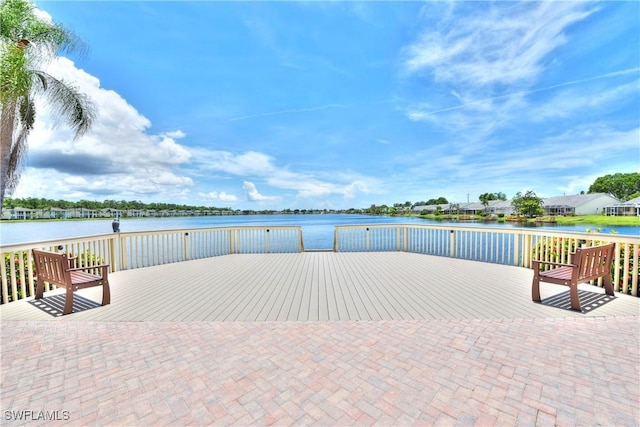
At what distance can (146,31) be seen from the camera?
955 centimetres

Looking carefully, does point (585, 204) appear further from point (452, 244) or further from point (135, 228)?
point (135, 228)

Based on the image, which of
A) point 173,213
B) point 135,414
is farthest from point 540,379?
point 173,213

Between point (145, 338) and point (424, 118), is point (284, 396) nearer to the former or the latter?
point (145, 338)

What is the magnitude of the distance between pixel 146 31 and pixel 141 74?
8.46 feet

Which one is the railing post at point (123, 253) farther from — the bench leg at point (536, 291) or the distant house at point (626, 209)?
the distant house at point (626, 209)

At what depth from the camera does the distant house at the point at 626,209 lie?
39603 mm

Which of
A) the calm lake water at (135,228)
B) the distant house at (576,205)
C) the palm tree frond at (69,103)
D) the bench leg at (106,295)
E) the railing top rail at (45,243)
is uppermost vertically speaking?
the palm tree frond at (69,103)

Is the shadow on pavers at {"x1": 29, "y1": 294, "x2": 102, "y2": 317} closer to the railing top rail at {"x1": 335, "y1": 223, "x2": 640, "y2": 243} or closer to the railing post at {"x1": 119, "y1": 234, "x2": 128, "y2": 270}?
the railing post at {"x1": 119, "y1": 234, "x2": 128, "y2": 270}

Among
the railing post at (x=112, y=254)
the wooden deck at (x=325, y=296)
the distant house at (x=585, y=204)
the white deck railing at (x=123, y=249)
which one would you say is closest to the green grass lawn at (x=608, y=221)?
the distant house at (x=585, y=204)

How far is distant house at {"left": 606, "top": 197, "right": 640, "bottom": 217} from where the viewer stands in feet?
130

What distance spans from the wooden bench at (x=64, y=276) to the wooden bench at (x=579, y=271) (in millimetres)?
6542

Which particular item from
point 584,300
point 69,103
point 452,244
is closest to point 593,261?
point 584,300

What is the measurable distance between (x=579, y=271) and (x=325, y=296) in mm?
3724

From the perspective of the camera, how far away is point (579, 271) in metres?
3.59
